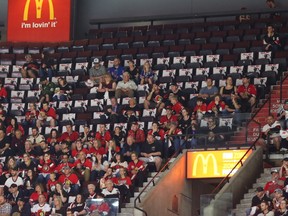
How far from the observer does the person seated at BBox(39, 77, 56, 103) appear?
84.5 ft

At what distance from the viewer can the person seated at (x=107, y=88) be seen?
2475 centimetres

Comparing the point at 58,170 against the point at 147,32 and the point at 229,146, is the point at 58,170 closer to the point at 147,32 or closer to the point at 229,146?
the point at 229,146

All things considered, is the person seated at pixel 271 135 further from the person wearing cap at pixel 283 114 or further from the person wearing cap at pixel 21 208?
the person wearing cap at pixel 21 208

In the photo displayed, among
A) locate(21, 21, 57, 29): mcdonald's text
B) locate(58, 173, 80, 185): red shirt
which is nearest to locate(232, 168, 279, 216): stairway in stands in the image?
locate(58, 173, 80, 185): red shirt

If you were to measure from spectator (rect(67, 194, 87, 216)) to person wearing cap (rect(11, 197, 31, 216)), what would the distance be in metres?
1.09

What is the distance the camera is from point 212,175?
20516 millimetres

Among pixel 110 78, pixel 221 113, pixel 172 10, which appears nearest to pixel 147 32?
pixel 172 10

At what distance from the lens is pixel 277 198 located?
1742 cm

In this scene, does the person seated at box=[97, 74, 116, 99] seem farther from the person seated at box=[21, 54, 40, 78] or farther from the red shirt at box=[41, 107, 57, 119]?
the person seated at box=[21, 54, 40, 78]

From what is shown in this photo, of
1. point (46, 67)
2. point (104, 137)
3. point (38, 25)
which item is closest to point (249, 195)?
point (104, 137)

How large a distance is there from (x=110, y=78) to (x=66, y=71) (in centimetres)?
272

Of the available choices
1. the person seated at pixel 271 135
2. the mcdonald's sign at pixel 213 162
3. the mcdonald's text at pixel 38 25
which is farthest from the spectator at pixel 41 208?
the mcdonald's text at pixel 38 25

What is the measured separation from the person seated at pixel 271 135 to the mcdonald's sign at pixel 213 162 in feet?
1.24

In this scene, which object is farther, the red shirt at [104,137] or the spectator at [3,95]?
the spectator at [3,95]
